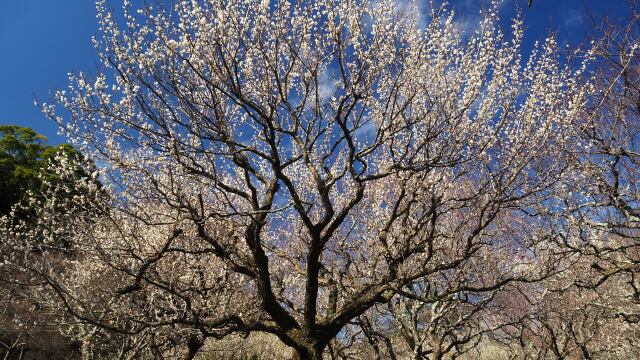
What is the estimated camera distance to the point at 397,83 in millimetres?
6664

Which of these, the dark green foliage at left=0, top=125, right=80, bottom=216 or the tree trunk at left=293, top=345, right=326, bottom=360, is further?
the dark green foliage at left=0, top=125, right=80, bottom=216

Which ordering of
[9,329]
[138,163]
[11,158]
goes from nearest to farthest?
[138,163]
[9,329]
[11,158]

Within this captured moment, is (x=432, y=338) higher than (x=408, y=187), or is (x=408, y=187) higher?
(x=408, y=187)

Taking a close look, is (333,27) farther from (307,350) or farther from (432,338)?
(432,338)

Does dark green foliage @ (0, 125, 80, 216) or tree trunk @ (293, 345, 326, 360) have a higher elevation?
dark green foliage @ (0, 125, 80, 216)

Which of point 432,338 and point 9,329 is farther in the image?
point 9,329

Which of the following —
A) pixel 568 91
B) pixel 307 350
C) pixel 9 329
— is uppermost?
pixel 568 91

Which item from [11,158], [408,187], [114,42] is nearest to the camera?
[114,42]

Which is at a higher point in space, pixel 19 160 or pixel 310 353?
pixel 19 160

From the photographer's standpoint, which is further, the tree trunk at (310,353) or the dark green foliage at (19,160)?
the dark green foliage at (19,160)

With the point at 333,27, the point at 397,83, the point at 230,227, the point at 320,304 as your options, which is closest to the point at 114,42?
the point at 333,27

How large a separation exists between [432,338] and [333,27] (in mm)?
6245

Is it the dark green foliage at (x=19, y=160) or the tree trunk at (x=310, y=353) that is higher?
the dark green foliage at (x=19, y=160)

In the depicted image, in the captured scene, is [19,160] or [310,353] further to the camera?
[19,160]
